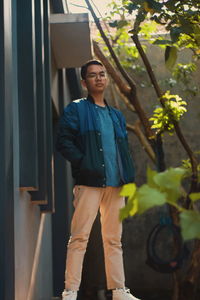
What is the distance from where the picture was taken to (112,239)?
409 cm

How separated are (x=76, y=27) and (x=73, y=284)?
10.4 feet

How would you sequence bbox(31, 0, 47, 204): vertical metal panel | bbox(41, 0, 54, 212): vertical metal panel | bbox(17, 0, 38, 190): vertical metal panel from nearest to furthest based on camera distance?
bbox(17, 0, 38, 190): vertical metal panel, bbox(31, 0, 47, 204): vertical metal panel, bbox(41, 0, 54, 212): vertical metal panel

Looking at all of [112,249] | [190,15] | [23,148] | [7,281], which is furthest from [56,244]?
[190,15]

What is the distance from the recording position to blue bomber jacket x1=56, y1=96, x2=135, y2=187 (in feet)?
12.9

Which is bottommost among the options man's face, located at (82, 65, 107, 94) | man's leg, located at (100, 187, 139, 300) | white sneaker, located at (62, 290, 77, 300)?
white sneaker, located at (62, 290, 77, 300)

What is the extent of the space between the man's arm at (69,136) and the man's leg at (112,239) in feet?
1.03

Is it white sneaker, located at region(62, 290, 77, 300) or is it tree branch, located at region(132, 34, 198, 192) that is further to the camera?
tree branch, located at region(132, 34, 198, 192)

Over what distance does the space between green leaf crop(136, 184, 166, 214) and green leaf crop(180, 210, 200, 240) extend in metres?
0.04

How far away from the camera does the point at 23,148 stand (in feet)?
12.1

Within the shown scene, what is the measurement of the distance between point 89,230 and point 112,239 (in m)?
0.21

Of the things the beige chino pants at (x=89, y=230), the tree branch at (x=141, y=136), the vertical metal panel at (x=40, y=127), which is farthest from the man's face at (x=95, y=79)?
the tree branch at (x=141, y=136)

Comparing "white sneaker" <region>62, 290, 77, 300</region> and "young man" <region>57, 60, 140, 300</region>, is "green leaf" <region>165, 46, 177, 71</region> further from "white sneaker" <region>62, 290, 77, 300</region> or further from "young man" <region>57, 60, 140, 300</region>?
"white sneaker" <region>62, 290, 77, 300</region>

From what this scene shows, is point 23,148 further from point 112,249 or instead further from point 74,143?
point 112,249

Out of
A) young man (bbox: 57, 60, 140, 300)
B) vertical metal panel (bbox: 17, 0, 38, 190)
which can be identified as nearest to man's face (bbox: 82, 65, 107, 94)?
young man (bbox: 57, 60, 140, 300)
